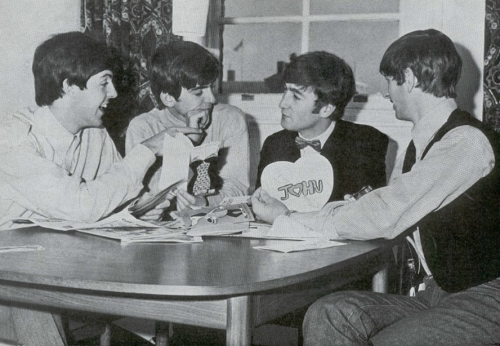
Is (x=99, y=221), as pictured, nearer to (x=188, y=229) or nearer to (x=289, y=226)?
(x=188, y=229)

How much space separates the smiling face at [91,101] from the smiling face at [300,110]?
748mm

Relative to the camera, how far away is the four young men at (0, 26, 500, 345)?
5.42 ft

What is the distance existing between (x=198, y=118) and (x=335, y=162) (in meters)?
0.61

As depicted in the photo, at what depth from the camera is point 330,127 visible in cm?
271

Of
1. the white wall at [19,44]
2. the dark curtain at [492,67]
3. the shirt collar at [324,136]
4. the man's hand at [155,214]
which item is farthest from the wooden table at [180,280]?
the white wall at [19,44]

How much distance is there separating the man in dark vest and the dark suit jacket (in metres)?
0.64

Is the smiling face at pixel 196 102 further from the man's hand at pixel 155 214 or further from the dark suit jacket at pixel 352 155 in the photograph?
the man's hand at pixel 155 214

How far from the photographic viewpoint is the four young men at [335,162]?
1.65 meters

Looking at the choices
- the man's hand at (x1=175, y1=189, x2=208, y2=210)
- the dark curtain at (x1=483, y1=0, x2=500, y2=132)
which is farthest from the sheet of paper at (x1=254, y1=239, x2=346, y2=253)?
the dark curtain at (x1=483, y1=0, x2=500, y2=132)

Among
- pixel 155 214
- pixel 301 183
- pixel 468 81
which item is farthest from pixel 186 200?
pixel 468 81

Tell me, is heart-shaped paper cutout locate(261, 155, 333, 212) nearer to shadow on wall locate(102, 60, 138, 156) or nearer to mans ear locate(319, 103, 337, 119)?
mans ear locate(319, 103, 337, 119)

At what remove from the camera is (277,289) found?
138 cm

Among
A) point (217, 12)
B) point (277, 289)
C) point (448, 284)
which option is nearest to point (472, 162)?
point (448, 284)

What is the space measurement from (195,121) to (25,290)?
1.35 meters
